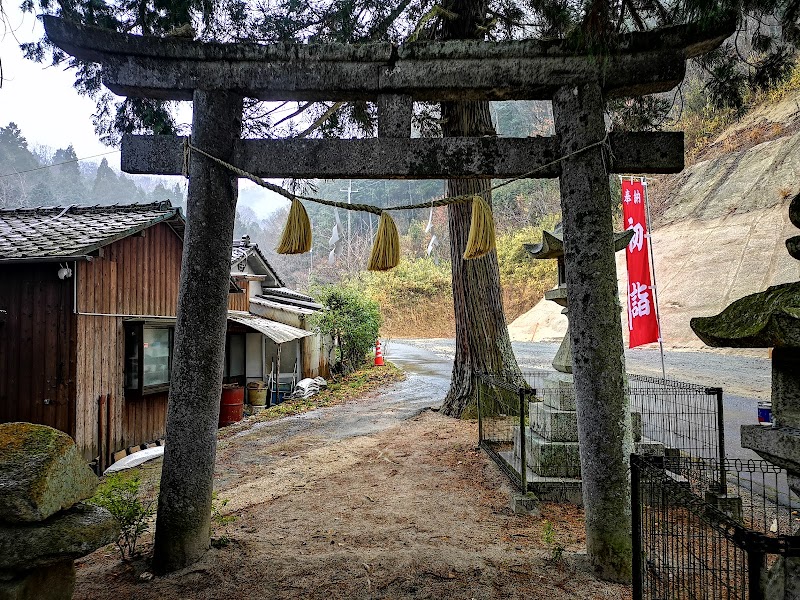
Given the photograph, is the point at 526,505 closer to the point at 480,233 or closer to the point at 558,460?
the point at 558,460

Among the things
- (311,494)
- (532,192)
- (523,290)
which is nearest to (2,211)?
(311,494)

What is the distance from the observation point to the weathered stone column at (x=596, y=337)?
3209 millimetres

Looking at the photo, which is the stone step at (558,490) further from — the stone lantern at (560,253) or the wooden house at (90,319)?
the wooden house at (90,319)

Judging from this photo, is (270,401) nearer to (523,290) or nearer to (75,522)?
(75,522)

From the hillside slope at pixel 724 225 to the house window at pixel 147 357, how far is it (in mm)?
19196

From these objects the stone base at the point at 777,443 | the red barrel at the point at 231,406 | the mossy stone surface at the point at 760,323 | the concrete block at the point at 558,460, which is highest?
the mossy stone surface at the point at 760,323

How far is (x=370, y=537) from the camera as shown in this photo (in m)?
4.07

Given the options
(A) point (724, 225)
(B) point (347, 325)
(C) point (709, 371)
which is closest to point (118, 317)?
(B) point (347, 325)

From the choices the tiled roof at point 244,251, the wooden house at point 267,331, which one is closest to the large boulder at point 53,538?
the wooden house at point 267,331

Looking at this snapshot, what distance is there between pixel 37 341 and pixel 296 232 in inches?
214

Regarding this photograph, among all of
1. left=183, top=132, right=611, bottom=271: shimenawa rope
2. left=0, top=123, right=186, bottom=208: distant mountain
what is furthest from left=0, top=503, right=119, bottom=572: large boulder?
left=0, top=123, right=186, bottom=208: distant mountain

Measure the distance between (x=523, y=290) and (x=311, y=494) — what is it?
1373 inches

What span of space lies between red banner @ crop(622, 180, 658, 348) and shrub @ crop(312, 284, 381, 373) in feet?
33.0

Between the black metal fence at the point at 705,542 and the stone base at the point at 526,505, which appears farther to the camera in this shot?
the stone base at the point at 526,505
